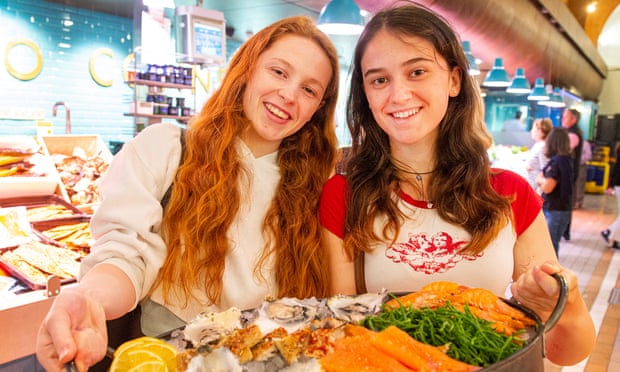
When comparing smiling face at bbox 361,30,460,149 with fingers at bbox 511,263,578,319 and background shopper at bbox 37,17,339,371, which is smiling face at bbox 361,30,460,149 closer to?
background shopper at bbox 37,17,339,371

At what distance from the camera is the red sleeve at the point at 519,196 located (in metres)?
1.44

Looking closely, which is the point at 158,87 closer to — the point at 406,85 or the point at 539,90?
the point at 406,85

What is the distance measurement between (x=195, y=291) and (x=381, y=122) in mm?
699

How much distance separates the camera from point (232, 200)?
1437 mm

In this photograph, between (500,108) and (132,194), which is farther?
(500,108)

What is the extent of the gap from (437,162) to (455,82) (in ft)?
0.82

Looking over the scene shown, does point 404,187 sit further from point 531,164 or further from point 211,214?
point 531,164

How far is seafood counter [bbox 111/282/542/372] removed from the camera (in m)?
0.81

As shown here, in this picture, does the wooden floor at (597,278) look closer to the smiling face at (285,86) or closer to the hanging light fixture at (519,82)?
the hanging light fixture at (519,82)

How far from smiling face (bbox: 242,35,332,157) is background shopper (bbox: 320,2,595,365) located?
0.15 meters

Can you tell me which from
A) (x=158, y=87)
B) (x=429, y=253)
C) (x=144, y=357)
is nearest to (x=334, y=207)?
(x=429, y=253)

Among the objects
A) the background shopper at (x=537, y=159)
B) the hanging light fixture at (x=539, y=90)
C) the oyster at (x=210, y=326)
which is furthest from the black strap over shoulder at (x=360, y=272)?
the hanging light fixture at (x=539, y=90)

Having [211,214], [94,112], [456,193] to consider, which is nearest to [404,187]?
[456,193]

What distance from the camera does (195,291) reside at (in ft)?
4.55
